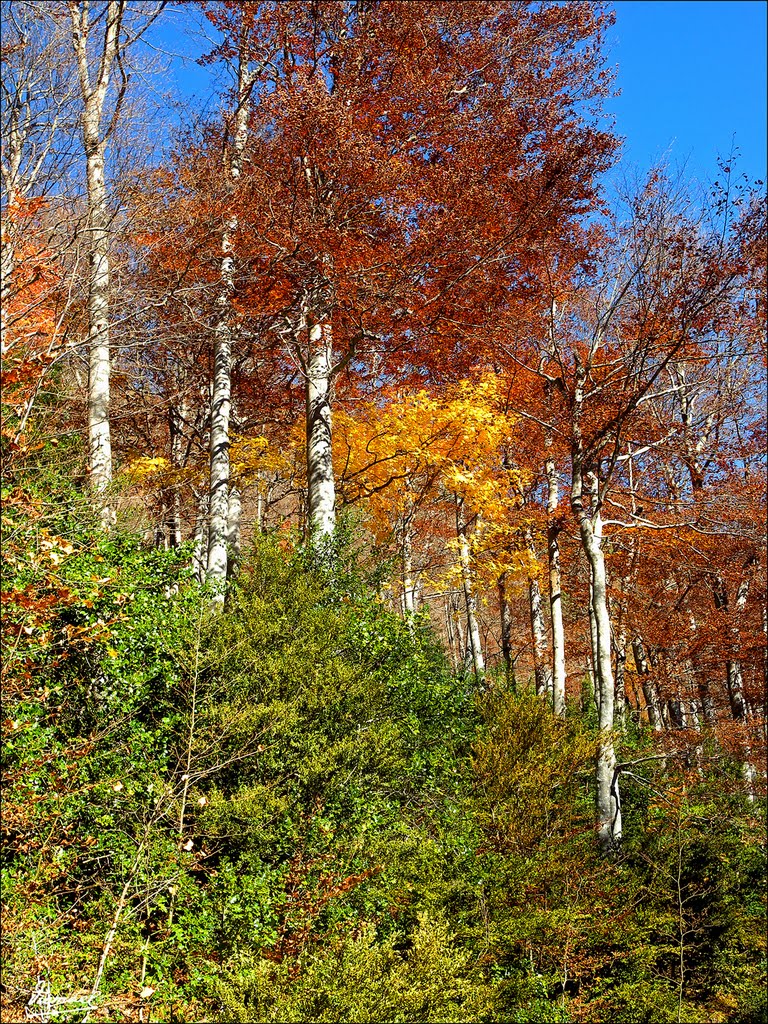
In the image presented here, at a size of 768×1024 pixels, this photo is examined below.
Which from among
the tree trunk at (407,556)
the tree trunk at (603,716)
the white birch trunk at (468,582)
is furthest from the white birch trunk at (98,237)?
the white birch trunk at (468,582)

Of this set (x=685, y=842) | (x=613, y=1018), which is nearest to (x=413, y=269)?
(x=685, y=842)

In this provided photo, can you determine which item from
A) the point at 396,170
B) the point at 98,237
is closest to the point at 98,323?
the point at 98,237

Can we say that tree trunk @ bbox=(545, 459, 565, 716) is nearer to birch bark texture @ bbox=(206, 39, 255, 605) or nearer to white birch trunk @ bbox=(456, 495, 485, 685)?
white birch trunk @ bbox=(456, 495, 485, 685)

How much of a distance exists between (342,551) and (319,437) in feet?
6.08

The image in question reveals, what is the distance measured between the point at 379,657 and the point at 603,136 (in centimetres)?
880

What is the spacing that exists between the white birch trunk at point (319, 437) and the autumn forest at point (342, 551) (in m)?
0.05

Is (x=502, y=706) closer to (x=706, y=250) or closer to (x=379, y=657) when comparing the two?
(x=379, y=657)

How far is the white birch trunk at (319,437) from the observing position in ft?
31.4

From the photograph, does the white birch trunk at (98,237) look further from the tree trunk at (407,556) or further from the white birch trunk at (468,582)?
the white birch trunk at (468,582)

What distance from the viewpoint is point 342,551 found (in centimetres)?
888

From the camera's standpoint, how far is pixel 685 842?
911 centimetres

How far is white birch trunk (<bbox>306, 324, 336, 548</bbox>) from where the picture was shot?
9586 millimetres

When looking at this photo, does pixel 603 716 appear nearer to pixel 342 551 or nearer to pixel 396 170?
pixel 342 551

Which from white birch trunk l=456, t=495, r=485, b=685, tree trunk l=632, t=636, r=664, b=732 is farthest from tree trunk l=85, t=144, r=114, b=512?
tree trunk l=632, t=636, r=664, b=732
